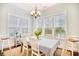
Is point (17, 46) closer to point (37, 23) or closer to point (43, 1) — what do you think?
point (37, 23)

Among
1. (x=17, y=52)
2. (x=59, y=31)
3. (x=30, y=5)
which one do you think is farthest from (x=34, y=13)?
(x=17, y=52)

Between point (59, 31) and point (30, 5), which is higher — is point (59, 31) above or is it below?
below

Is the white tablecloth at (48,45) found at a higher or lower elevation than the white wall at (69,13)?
lower

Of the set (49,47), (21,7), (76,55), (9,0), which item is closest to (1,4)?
(9,0)

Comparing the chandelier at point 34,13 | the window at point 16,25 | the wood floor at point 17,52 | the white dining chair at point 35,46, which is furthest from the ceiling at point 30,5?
the wood floor at point 17,52

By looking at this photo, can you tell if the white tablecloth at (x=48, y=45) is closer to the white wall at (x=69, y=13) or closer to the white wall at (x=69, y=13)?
the white wall at (x=69, y=13)

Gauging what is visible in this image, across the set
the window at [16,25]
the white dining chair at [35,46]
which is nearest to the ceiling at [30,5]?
the window at [16,25]

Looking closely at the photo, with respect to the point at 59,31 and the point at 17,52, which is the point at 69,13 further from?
the point at 17,52

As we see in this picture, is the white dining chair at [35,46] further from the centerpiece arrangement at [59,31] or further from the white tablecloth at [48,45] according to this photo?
the centerpiece arrangement at [59,31]

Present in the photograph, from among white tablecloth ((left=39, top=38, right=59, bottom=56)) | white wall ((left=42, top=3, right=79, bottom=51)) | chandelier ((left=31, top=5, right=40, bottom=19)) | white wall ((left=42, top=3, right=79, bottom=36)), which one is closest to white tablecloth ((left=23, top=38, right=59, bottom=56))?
white tablecloth ((left=39, top=38, right=59, bottom=56))

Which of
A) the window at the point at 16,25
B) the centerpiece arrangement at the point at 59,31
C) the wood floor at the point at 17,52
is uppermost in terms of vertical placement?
the window at the point at 16,25

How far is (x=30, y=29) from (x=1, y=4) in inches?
27.8

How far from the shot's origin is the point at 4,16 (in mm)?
2166

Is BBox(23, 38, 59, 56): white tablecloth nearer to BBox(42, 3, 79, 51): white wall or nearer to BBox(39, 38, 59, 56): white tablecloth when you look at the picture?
BBox(39, 38, 59, 56): white tablecloth
